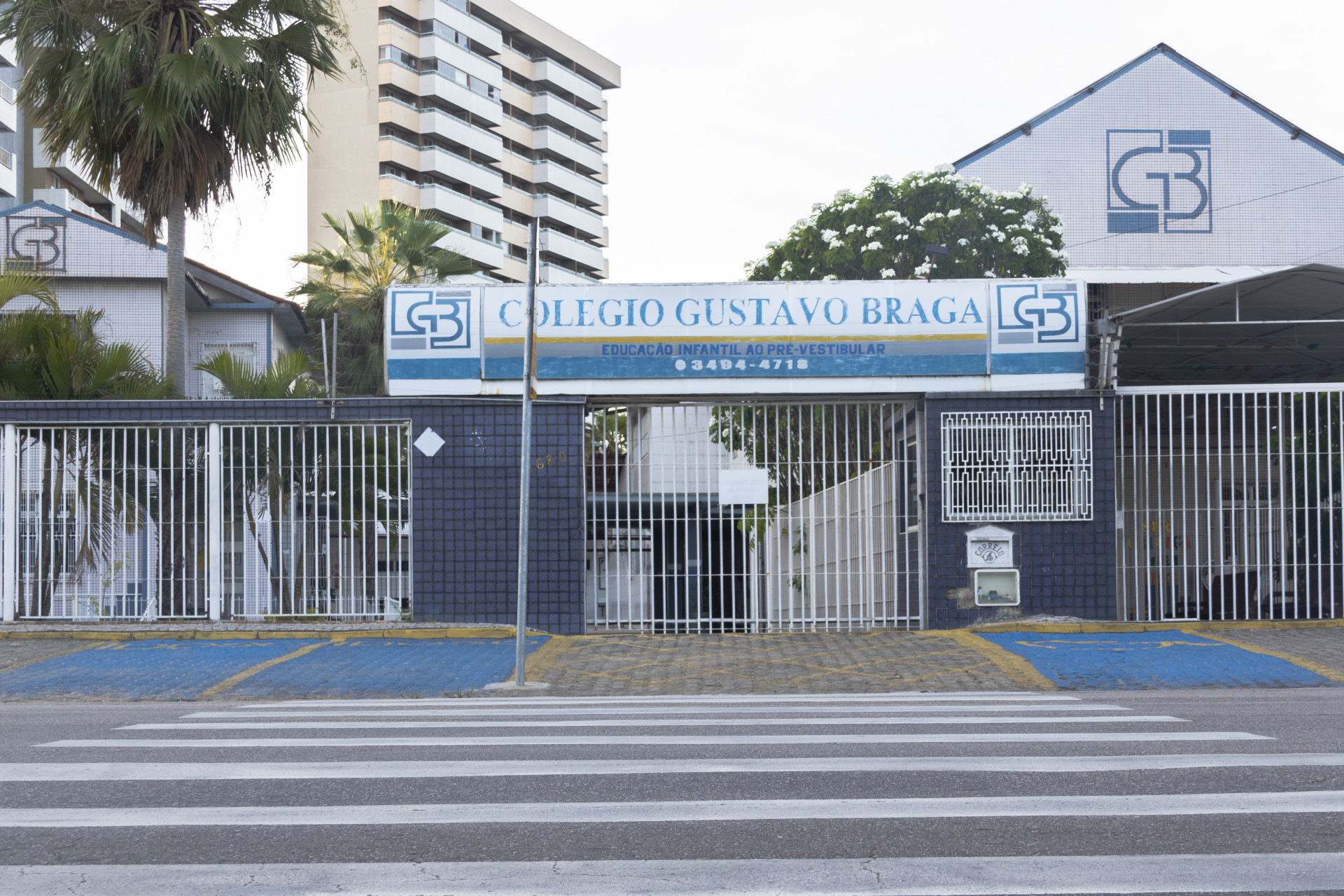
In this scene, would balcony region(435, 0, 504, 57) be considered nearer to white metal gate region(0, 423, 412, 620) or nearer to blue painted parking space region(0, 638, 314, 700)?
white metal gate region(0, 423, 412, 620)

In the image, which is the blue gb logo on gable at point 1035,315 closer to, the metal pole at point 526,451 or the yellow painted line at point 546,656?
the metal pole at point 526,451

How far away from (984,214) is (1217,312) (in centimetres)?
1990

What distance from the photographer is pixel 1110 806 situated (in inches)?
217

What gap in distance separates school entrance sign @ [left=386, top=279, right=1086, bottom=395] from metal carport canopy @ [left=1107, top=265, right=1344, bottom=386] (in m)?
1.03

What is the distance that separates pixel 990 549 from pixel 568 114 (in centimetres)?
6109

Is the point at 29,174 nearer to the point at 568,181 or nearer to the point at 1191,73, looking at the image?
the point at 568,181

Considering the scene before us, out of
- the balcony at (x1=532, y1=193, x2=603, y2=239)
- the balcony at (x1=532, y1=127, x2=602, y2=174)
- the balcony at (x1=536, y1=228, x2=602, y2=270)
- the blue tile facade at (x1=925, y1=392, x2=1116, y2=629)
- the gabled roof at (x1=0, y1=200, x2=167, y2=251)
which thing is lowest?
the blue tile facade at (x1=925, y1=392, x2=1116, y2=629)

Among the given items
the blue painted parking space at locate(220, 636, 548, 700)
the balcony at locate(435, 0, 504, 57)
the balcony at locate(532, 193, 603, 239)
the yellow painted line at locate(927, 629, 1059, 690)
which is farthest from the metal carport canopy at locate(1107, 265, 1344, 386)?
the balcony at locate(532, 193, 603, 239)

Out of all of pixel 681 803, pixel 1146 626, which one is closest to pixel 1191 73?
pixel 1146 626

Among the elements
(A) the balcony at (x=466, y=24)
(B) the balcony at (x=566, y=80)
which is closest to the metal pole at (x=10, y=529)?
(A) the balcony at (x=466, y=24)

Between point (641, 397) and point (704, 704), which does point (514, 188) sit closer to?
point (641, 397)

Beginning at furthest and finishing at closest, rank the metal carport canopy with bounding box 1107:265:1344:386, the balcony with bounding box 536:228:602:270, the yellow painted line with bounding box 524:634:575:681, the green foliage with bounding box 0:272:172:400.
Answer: the balcony with bounding box 536:228:602:270, the green foliage with bounding box 0:272:172:400, the metal carport canopy with bounding box 1107:265:1344:386, the yellow painted line with bounding box 524:634:575:681

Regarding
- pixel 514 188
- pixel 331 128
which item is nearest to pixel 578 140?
pixel 514 188

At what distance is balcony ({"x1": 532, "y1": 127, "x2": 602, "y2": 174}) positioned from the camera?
70.1 metres
